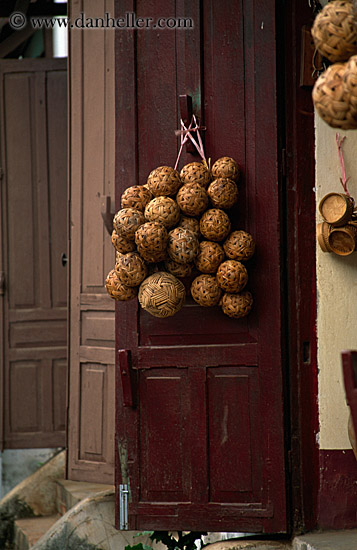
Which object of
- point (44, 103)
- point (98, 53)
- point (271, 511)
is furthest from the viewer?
point (44, 103)

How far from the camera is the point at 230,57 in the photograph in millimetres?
3830

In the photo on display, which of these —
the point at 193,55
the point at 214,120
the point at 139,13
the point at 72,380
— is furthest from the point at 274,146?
the point at 72,380

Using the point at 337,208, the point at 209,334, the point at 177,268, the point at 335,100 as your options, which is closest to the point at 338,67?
the point at 335,100

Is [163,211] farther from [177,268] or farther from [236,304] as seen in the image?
[236,304]

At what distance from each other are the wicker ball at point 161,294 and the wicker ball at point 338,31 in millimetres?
1286

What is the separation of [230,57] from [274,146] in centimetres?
49

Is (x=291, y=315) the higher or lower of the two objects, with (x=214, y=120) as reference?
lower

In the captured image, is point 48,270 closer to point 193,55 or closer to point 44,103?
point 44,103

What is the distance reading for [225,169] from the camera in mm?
3664

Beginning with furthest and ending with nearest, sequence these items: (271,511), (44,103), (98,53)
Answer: (44,103)
(98,53)
(271,511)

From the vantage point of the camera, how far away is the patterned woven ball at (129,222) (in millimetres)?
3488

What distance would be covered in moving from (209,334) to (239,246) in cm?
50

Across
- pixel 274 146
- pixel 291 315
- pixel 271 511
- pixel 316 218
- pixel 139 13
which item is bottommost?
pixel 271 511

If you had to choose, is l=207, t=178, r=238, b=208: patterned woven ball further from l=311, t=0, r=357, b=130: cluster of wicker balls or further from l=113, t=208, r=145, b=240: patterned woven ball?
l=311, t=0, r=357, b=130: cluster of wicker balls
